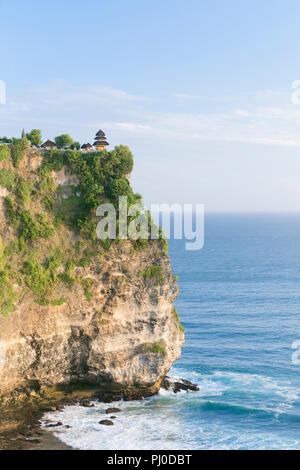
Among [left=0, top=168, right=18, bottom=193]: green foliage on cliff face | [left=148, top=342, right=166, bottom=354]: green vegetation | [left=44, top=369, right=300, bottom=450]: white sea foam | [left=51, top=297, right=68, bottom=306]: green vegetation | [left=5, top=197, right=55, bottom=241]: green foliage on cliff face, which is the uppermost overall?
[left=0, top=168, right=18, bottom=193]: green foliage on cliff face

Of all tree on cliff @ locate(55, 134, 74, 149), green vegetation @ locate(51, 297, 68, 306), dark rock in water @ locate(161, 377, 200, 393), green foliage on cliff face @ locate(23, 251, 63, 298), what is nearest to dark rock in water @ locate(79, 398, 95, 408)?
dark rock in water @ locate(161, 377, 200, 393)

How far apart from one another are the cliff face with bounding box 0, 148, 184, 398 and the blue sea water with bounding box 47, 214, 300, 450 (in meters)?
2.86

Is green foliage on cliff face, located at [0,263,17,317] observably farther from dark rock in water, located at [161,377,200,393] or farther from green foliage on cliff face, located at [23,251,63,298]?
dark rock in water, located at [161,377,200,393]

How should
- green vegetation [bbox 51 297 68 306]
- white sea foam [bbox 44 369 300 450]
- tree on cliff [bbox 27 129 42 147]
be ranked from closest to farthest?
white sea foam [bbox 44 369 300 450], green vegetation [bbox 51 297 68 306], tree on cliff [bbox 27 129 42 147]

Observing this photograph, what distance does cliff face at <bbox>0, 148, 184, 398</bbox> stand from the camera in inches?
1324

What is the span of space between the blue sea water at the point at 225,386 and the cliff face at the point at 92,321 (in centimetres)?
286

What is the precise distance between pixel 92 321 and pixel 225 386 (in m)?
13.8

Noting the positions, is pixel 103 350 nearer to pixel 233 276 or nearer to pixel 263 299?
pixel 263 299

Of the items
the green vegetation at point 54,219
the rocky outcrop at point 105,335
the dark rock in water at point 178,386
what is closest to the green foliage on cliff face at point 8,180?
the green vegetation at point 54,219

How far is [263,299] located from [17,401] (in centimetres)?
4122

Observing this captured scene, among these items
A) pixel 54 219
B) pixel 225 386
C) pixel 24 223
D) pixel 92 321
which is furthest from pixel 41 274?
pixel 225 386

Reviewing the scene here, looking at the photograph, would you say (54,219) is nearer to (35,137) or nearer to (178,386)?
(35,137)

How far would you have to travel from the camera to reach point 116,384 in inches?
1426
